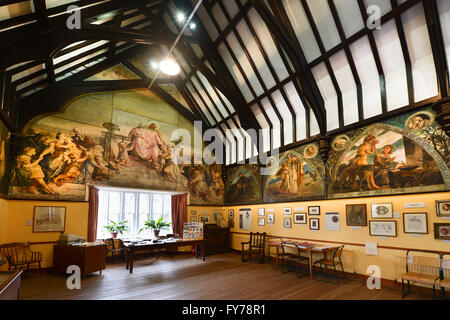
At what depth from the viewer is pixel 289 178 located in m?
9.25

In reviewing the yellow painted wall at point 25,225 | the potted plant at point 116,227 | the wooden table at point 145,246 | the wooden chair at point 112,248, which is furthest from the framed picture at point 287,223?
the yellow painted wall at point 25,225

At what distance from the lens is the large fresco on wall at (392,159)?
18.7 ft

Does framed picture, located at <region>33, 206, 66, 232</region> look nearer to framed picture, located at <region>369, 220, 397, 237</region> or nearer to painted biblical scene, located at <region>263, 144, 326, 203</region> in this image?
painted biblical scene, located at <region>263, 144, 326, 203</region>

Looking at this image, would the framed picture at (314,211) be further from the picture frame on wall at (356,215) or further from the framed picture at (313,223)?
the picture frame on wall at (356,215)

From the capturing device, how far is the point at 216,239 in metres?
11.1

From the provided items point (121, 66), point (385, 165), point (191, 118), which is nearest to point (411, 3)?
point (385, 165)

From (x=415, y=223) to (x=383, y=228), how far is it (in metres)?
0.74

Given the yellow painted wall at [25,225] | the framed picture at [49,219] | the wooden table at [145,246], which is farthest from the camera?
the framed picture at [49,219]

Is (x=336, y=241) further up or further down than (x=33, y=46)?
further down

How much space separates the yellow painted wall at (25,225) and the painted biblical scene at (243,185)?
644 centimetres

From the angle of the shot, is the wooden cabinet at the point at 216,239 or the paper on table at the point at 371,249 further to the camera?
the wooden cabinet at the point at 216,239

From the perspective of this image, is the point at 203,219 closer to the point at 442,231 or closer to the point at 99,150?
the point at 99,150

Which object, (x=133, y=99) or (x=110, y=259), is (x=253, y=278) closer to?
(x=110, y=259)

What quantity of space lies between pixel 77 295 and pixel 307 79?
820 centimetres
